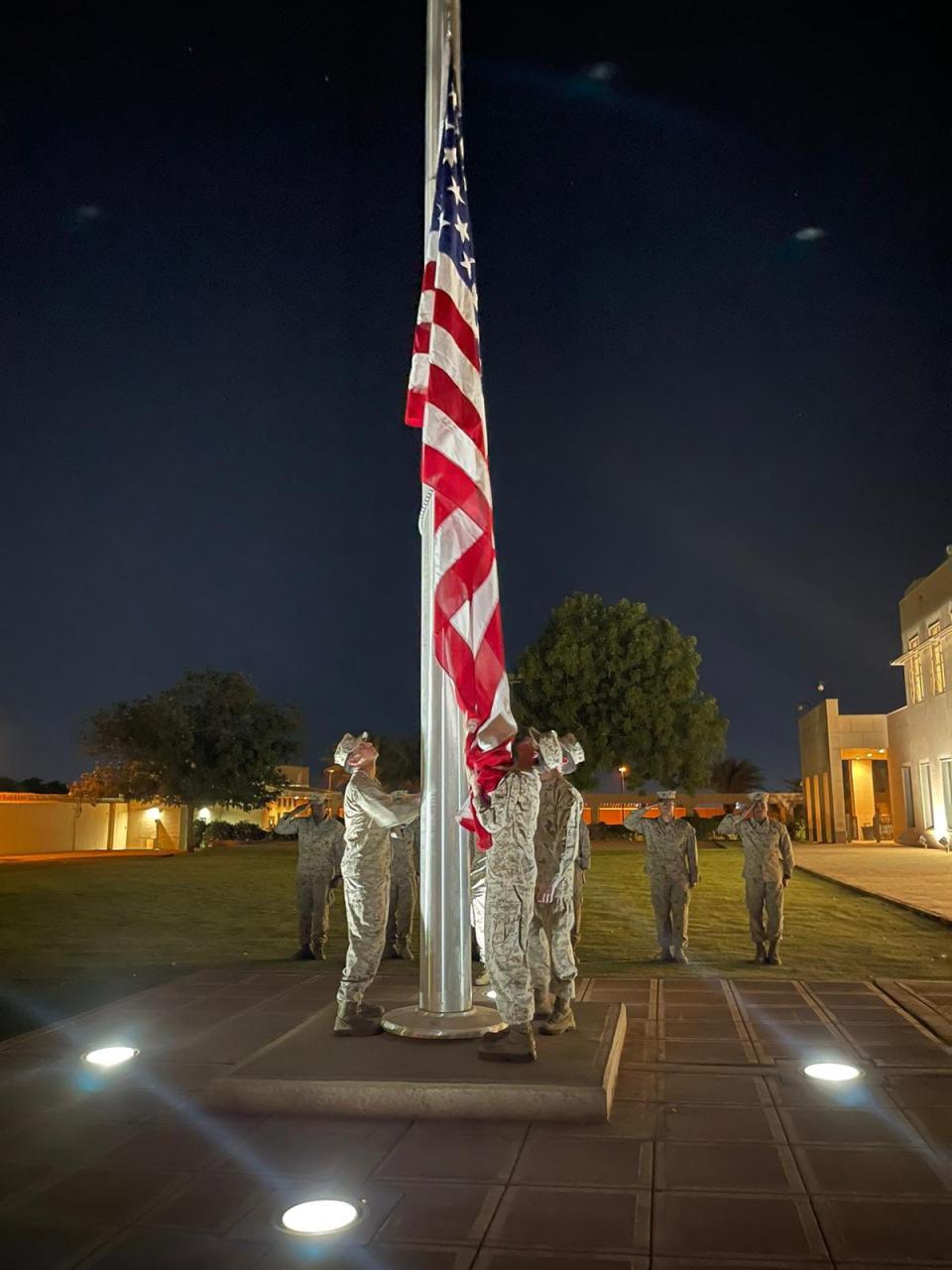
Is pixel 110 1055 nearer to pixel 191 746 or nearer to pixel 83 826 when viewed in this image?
pixel 191 746

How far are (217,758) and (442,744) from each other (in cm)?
3112

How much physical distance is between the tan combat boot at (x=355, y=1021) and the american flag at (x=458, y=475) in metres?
1.31

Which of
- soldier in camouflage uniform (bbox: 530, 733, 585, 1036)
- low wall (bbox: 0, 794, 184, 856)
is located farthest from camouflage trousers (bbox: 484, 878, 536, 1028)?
low wall (bbox: 0, 794, 184, 856)

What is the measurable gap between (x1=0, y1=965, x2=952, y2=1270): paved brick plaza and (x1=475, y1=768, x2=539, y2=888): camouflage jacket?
1.30m

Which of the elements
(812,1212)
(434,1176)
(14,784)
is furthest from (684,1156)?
(14,784)

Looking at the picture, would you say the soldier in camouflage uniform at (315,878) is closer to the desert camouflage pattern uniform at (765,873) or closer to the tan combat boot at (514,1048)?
the desert camouflage pattern uniform at (765,873)

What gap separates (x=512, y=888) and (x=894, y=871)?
1825 cm

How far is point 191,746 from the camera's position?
34.7 meters

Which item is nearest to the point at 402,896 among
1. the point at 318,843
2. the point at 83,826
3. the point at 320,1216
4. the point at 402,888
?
the point at 402,888

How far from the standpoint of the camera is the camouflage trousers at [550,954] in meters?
6.02

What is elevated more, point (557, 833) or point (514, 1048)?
point (557, 833)

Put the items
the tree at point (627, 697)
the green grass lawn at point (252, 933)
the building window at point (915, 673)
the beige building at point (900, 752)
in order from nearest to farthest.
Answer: the green grass lawn at point (252, 933) → the beige building at point (900, 752) → the building window at point (915, 673) → the tree at point (627, 697)

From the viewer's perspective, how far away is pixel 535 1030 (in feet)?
19.3

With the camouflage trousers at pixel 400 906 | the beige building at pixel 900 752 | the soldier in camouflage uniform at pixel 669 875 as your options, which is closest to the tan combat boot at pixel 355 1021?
the camouflage trousers at pixel 400 906
